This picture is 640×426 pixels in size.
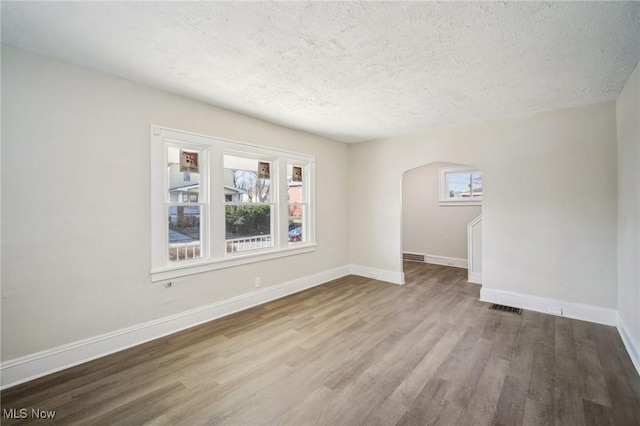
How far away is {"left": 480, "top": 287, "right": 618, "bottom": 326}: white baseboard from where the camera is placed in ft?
10.9

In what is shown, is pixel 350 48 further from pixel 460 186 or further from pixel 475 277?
pixel 460 186

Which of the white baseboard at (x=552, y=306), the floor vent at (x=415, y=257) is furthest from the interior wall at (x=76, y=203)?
the floor vent at (x=415, y=257)

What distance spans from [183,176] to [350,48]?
2.38 metres

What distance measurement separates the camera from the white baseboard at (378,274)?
16.7ft

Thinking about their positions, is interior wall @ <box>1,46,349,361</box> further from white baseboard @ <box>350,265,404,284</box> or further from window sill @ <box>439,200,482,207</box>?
window sill @ <box>439,200,482,207</box>

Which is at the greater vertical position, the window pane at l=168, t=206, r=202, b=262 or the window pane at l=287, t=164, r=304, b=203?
the window pane at l=287, t=164, r=304, b=203

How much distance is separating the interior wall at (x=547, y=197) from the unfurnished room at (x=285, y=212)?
23 mm

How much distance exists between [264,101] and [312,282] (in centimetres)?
306

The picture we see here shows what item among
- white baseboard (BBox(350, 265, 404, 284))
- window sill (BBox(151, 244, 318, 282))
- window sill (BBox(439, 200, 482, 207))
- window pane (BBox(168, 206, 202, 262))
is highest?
window sill (BBox(439, 200, 482, 207))

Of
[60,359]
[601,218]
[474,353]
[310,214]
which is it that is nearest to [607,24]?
[601,218]

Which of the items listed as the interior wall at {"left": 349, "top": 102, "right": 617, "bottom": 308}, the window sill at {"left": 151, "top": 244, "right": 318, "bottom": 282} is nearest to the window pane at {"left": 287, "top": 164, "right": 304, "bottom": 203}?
the window sill at {"left": 151, "top": 244, "right": 318, "bottom": 282}

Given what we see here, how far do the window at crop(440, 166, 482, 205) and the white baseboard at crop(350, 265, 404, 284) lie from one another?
2.64 metres

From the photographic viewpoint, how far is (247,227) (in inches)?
160

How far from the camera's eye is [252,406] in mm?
1979
